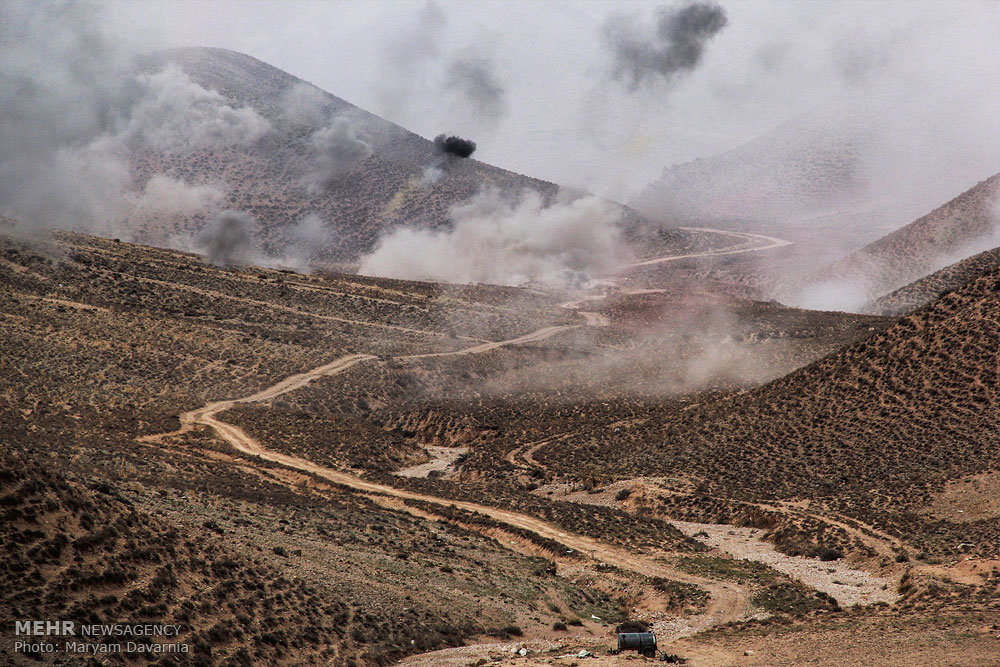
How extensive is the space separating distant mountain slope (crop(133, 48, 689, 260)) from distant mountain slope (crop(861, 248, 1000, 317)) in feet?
226

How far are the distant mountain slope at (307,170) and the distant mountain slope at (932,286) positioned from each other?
68.9 meters

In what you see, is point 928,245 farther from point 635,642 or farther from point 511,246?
point 635,642

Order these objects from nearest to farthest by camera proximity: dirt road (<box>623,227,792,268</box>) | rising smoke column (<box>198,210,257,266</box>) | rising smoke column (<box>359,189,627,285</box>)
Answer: rising smoke column (<box>198,210,257,266</box>) → rising smoke column (<box>359,189,627,285</box>) → dirt road (<box>623,227,792,268</box>)

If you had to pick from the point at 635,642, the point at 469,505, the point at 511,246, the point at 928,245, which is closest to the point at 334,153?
the point at 511,246

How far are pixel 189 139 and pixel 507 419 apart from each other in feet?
372


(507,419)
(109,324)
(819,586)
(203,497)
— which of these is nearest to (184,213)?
(109,324)

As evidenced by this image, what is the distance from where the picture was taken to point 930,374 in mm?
43625

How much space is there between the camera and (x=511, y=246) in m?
136

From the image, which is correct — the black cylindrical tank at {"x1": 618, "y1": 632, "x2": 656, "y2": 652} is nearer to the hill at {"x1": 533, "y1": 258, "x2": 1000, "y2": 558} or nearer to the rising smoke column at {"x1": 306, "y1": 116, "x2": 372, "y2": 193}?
the hill at {"x1": 533, "y1": 258, "x2": 1000, "y2": 558}

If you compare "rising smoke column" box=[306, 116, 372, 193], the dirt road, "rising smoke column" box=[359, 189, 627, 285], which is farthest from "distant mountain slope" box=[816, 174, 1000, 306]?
"rising smoke column" box=[306, 116, 372, 193]

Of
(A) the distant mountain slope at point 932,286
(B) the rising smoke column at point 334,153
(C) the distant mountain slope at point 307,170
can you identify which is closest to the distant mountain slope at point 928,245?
(A) the distant mountain slope at point 932,286

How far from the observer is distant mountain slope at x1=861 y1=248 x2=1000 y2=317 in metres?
81.9

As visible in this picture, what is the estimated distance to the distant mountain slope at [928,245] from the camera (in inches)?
4112

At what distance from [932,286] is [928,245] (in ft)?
85.9
